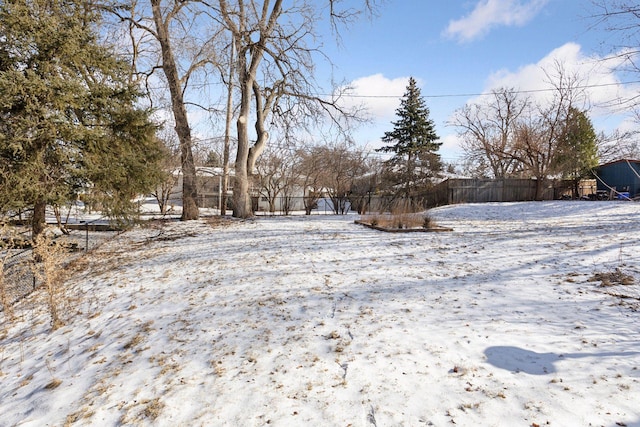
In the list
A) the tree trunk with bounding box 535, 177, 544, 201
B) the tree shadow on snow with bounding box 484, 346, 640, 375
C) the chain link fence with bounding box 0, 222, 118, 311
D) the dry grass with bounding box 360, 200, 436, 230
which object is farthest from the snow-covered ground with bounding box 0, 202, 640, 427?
the tree trunk with bounding box 535, 177, 544, 201

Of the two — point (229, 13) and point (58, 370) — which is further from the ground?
point (229, 13)

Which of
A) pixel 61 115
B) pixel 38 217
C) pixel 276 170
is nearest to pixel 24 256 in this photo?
pixel 38 217

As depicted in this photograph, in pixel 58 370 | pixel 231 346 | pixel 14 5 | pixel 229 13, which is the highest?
pixel 229 13

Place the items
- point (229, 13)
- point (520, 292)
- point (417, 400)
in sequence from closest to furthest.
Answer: point (417, 400) < point (520, 292) < point (229, 13)

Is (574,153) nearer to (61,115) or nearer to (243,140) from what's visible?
(243,140)

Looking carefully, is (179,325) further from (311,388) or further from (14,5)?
(14,5)

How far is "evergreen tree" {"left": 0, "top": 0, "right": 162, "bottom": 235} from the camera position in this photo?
19.4 feet

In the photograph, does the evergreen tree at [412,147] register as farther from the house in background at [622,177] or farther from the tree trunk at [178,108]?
the tree trunk at [178,108]

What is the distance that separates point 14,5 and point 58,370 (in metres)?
6.28

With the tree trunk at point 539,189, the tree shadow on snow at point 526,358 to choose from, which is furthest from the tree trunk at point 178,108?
the tree trunk at point 539,189

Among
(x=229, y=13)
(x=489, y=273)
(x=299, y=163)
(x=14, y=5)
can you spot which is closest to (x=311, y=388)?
(x=489, y=273)

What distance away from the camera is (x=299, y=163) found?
24875 mm

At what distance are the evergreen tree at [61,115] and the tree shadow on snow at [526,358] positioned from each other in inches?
289

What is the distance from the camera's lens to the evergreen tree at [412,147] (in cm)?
2503
